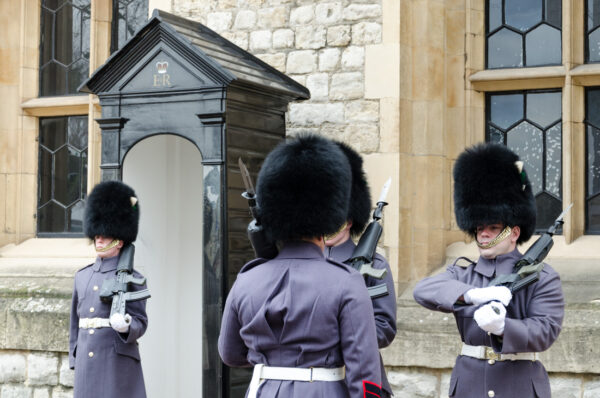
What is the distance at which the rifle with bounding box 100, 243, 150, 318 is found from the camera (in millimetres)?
4598

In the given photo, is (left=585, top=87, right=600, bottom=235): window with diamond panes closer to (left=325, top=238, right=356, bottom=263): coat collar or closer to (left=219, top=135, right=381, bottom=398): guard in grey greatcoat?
(left=325, top=238, right=356, bottom=263): coat collar

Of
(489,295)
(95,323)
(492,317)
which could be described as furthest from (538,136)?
(95,323)

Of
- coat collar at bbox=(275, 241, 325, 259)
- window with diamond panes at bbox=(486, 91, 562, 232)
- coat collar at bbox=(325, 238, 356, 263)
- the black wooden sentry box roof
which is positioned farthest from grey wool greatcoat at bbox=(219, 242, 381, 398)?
window with diamond panes at bbox=(486, 91, 562, 232)

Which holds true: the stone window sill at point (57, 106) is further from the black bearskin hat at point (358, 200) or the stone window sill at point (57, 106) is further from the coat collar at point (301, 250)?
the coat collar at point (301, 250)

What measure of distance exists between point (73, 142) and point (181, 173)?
148 centimetres

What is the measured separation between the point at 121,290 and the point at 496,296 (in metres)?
1.97

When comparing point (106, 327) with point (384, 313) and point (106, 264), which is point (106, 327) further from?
point (384, 313)

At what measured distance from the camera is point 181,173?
5676 millimetres

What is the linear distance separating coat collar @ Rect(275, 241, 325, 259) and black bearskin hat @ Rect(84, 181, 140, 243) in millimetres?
2136

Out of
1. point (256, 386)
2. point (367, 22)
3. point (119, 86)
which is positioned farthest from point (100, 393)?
point (367, 22)

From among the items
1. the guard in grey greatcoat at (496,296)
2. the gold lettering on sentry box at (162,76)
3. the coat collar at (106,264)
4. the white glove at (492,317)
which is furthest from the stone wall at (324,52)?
the white glove at (492,317)

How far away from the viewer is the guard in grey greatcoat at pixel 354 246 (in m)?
3.83

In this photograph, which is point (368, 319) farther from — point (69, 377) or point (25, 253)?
point (25, 253)

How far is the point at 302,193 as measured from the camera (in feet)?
9.64
